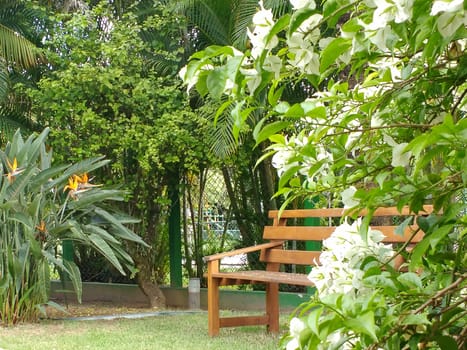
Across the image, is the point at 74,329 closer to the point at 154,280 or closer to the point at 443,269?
the point at 154,280

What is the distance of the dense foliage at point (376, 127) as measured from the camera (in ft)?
4.06

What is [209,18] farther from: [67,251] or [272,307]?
[272,307]

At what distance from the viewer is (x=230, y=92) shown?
156 cm

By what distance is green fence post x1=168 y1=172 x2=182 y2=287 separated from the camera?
9.19m

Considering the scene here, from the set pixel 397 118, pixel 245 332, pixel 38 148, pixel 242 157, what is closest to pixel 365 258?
pixel 397 118

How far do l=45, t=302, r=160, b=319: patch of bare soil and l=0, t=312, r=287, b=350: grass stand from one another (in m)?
0.82

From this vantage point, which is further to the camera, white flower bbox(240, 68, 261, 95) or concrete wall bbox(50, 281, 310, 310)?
concrete wall bbox(50, 281, 310, 310)

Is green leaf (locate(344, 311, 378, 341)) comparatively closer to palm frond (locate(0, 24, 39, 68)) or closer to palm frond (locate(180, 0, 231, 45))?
palm frond (locate(180, 0, 231, 45))

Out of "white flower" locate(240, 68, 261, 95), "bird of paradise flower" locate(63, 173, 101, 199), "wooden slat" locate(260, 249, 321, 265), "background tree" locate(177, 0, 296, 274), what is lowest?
"wooden slat" locate(260, 249, 321, 265)

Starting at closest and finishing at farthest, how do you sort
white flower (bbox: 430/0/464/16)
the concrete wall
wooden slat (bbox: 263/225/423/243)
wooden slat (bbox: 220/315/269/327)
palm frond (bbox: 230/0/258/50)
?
white flower (bbox: 430/0/464/16), wooden slat (bbox: 263/225/423/243), wooden slat (bbox: 220/315/269/327), the concrete wall, palm frond (bbox: 230/0/258/50)

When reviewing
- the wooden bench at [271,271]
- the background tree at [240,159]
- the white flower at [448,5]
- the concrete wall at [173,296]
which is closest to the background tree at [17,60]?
the background tree at [240,159]

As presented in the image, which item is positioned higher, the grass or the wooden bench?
the wooden bench

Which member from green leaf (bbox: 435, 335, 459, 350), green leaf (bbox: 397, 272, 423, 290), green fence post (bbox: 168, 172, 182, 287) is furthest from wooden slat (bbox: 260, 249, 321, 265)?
green leaf (bbox: 435, 335, 459, 350)

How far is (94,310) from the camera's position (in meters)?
8.42
